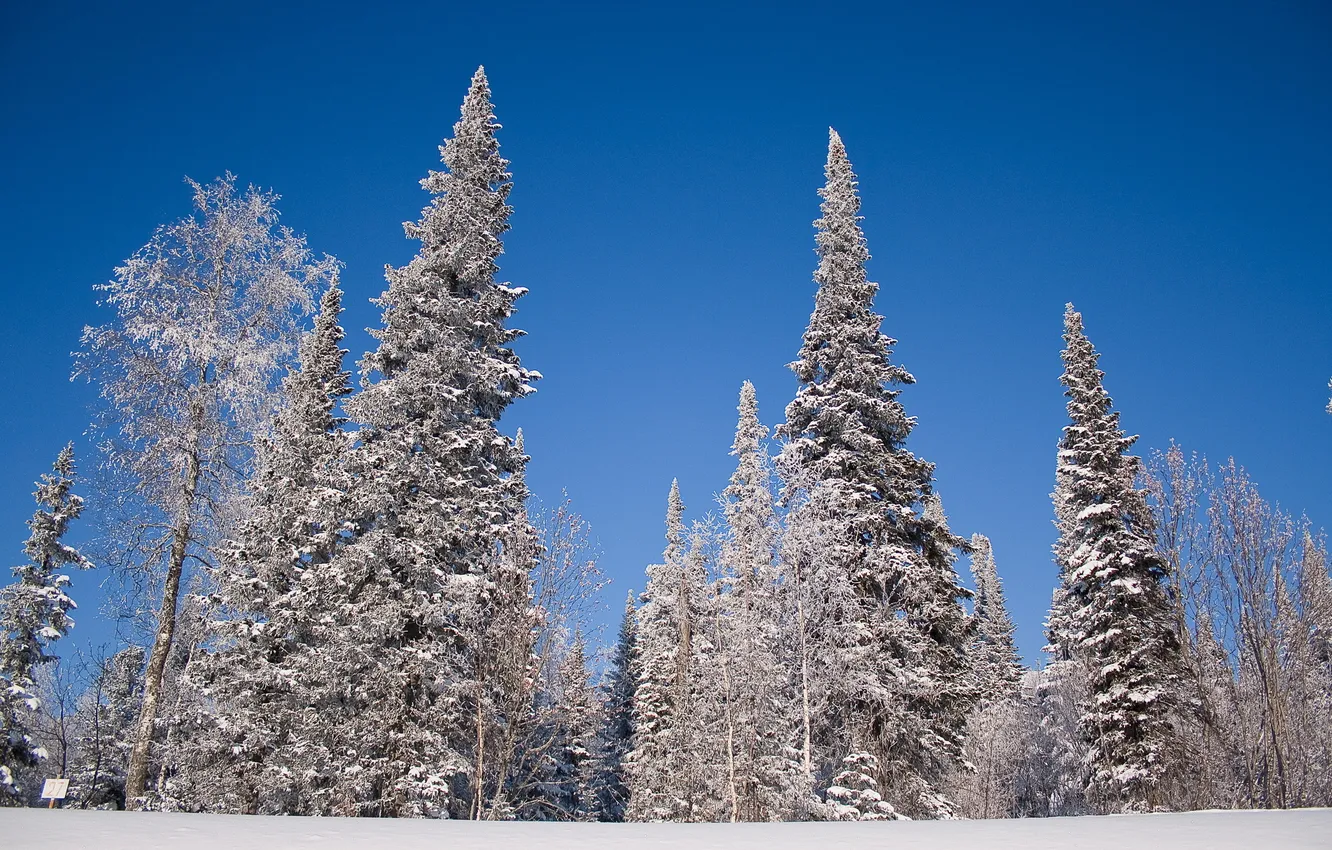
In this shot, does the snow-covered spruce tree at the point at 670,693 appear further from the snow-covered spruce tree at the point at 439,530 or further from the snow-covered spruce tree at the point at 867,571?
the snow-covered spruce tree at the point at 439,530

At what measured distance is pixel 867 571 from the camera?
1769cm

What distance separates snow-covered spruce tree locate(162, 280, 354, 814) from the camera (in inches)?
614

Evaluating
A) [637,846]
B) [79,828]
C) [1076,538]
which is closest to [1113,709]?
[1076,538]

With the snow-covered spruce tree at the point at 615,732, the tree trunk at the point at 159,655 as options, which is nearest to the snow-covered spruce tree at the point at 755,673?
the tree trunk at the point at 159,655

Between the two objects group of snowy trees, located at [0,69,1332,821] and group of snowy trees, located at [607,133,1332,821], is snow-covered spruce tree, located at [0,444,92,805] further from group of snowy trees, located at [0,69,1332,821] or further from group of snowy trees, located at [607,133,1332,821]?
group of snowy trees, located at [607,133,1332,821]

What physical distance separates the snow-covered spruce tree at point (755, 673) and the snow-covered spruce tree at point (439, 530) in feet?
17.8

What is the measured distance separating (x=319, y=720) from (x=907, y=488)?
45.6ft

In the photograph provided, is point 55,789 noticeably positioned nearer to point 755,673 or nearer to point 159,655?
point 159,655

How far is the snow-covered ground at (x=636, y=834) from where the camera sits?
4.26 metres

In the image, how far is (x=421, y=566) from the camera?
50.3ft

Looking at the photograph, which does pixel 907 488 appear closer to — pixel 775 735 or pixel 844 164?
pixel 775 735

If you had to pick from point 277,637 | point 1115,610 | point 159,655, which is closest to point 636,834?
point 159,655

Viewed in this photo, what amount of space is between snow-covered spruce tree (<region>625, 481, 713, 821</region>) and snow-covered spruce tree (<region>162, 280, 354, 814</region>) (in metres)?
8.91

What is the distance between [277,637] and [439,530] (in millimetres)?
6279
